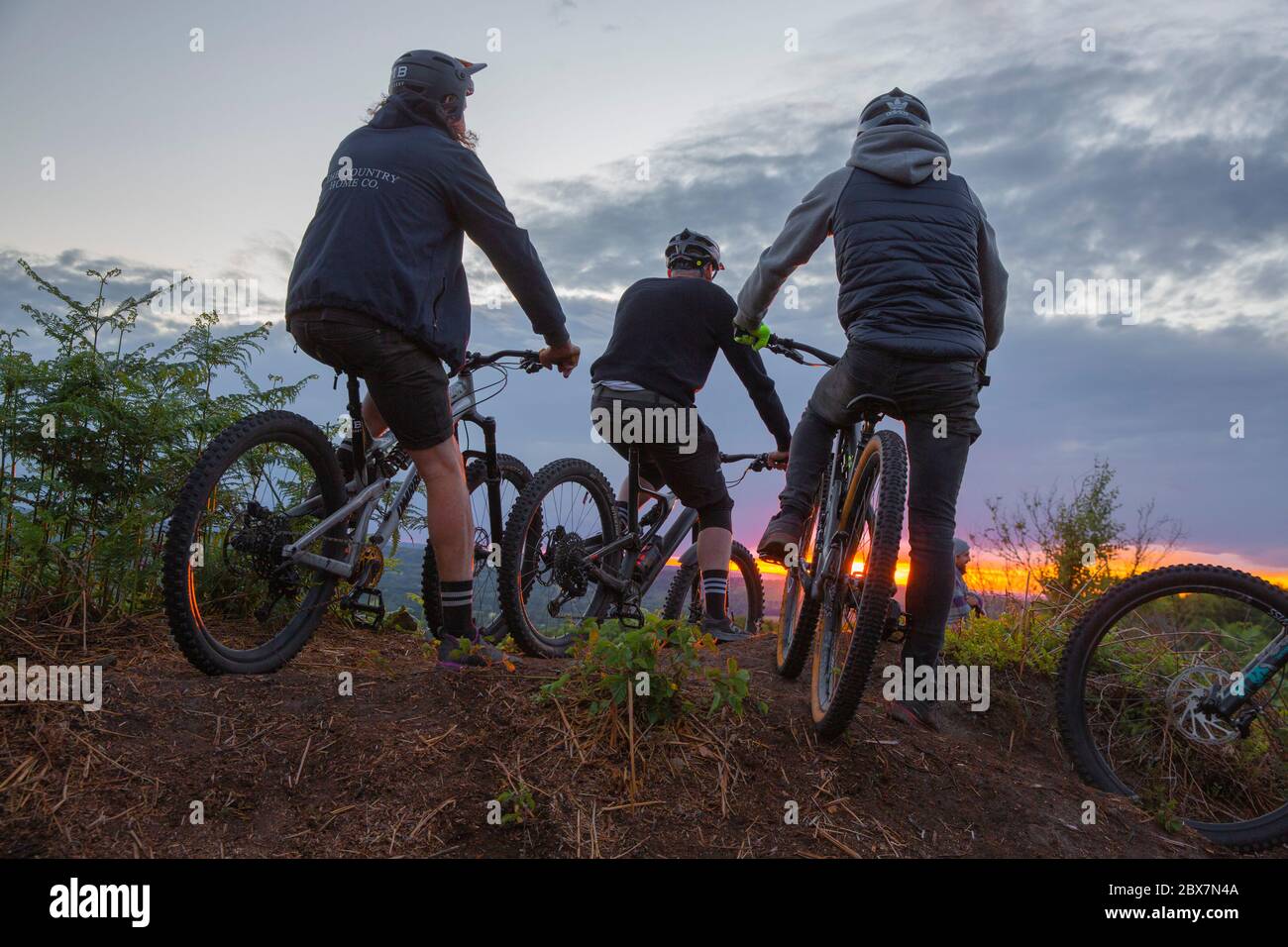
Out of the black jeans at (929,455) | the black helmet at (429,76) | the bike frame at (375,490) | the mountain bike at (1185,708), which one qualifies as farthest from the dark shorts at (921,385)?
the black helmet at (429,76)

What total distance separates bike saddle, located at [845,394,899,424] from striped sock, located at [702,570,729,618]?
225 cm

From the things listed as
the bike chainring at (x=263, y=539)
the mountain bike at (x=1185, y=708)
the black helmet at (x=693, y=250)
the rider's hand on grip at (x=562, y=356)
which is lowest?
the mountain bike at (x=1185, y=708)

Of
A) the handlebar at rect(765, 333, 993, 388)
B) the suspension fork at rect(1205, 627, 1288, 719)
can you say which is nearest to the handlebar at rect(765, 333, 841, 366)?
the handlebar at rect(765, 333, 993, 388)

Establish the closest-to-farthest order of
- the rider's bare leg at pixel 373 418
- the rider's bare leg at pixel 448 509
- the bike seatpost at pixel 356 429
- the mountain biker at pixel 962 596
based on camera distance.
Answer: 1. the rider's bare leg at pixel 448 509
2. the bike seatpost at pixel 356 429
3. the rider's bare leg at pixel 373 418
4. the mountain biker at pixel 962 596

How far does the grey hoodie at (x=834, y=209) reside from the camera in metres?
3.95

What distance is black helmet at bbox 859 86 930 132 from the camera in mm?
4129

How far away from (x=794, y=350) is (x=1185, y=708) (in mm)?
2549

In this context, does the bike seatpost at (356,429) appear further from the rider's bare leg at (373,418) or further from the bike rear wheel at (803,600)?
the bike rear wheel at (803,600)

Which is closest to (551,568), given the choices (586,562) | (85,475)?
(586,562)

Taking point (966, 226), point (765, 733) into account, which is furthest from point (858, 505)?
point (966, 226)

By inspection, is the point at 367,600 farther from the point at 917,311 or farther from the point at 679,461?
the point at 917,311

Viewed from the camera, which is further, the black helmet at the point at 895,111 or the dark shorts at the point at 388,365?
the black helmet at the point at 895,111

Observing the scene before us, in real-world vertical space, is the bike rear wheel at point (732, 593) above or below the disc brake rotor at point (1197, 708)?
above

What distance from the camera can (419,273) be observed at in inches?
145
